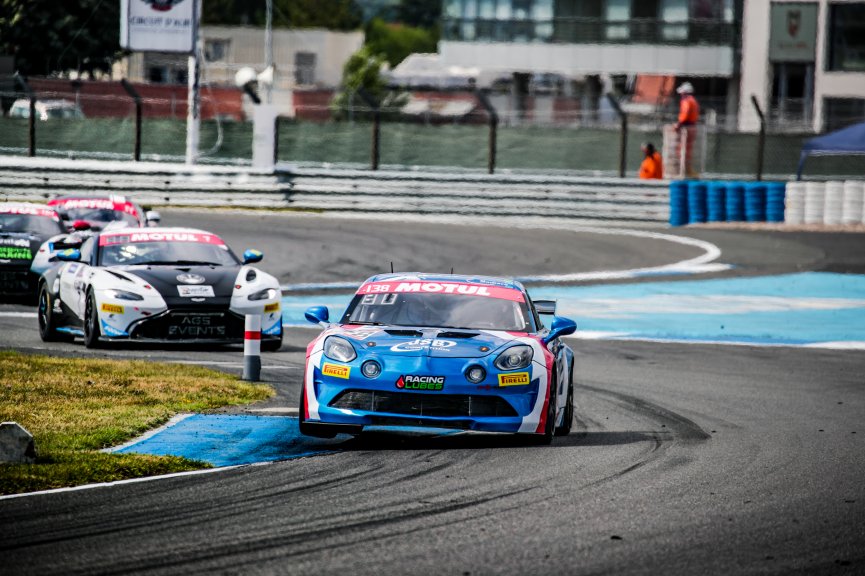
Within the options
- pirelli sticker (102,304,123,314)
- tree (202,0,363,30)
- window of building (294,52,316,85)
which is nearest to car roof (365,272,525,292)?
pirelli sticker (102,304,123,314)

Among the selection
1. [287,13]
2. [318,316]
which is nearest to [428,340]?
[318,316]

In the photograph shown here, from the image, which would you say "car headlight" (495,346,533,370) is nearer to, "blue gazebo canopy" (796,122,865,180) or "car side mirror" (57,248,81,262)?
"car side mirror" (57,248,81,262)

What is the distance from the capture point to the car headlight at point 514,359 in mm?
10562

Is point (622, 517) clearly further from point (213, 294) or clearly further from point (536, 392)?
point (213, 294)

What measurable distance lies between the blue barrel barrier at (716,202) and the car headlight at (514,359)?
24.8 m

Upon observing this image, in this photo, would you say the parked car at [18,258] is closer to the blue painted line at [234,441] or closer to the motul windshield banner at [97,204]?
the motul windshield banner at [97,204]

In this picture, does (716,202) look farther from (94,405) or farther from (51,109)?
(94,405)

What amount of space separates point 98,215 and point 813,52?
3622 cm

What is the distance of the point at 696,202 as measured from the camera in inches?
1373

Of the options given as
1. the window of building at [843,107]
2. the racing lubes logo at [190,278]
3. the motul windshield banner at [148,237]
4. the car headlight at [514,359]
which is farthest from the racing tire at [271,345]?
the window of building at [843,107]

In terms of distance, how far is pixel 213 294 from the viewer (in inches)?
657

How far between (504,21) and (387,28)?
3494 inches

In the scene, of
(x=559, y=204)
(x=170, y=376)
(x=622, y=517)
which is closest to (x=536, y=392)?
(x=622, y=517)

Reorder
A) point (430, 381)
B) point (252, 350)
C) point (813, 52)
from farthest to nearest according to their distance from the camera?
point (813, 52), point (252, 350), point (430, 381)
